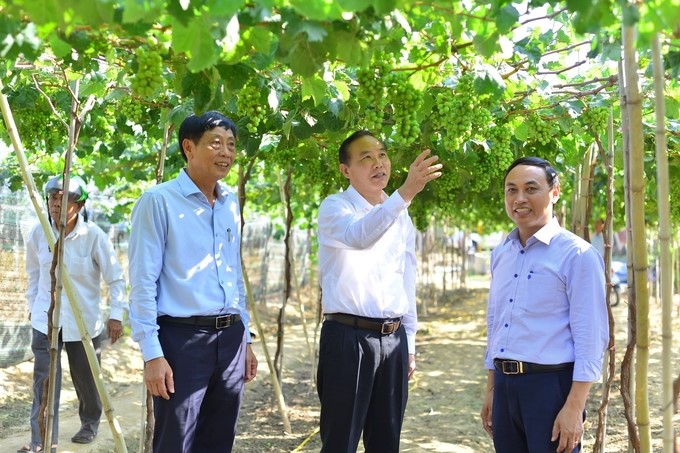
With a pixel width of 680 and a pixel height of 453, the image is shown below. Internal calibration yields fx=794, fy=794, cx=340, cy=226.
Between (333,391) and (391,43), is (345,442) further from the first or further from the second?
(391,43)

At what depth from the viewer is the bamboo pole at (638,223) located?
90.2 inches

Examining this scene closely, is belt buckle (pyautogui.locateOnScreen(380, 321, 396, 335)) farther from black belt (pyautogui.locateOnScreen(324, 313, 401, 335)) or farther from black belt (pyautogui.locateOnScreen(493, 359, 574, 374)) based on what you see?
black belt (pyautogui.locateOnScreen(493, 359, 574, 374))

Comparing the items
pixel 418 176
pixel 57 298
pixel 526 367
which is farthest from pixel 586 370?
pixel 57 298

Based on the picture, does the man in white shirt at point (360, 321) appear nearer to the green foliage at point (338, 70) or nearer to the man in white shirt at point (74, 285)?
the green foliage at point (338, 70)

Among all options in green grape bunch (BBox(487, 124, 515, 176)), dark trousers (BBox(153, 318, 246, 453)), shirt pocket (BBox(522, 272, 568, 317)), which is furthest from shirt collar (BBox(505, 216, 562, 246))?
dark trousers (BBox(153, 318, 246, 453))

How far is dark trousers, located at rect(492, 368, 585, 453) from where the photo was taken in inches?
115

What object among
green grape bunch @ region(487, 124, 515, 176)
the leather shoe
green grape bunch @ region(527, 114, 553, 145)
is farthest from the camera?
the leather shoe

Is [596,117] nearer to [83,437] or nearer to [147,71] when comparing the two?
[147,71]

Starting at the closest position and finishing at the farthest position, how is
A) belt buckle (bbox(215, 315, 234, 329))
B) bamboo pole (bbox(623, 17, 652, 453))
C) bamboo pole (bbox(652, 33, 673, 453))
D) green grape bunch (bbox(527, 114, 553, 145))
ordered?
bamboo pole (bbox(652, 33, 673, 453)) < bamboo pole (bbox(623, 17, 652, 453)) < belt buckle (bbox(215, 315, 234, 329)) < green grape bunch (bbox(527, 114, 553, 145))

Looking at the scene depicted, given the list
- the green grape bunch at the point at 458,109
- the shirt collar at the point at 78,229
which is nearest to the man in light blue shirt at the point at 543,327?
the green grape bunch at the point at 458,109

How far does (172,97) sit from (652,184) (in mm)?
3326

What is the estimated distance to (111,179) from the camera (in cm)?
730

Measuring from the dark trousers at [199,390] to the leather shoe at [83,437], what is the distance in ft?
7.94

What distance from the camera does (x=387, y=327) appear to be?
3.57m
